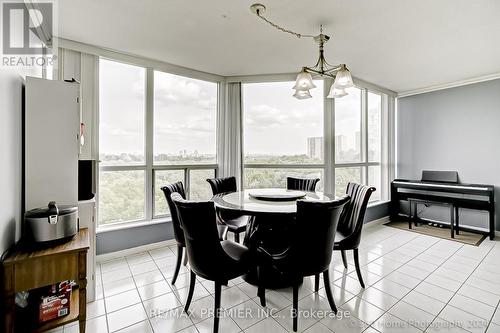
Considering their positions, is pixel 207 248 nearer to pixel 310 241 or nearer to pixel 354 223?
pixel 310 241

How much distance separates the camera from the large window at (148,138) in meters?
3.19

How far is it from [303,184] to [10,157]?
316cm

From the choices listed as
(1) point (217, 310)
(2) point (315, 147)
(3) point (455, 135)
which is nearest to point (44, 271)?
(1) point (217, 310)

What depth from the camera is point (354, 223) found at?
2.43 meters

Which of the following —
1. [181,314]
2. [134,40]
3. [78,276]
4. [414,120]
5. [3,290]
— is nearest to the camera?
[3,290]

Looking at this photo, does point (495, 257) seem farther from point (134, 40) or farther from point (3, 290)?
point (134, 40)

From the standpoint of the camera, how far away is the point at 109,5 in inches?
86.0

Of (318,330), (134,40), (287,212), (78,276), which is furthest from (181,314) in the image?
(134,40)

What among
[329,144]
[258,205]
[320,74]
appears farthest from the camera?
[329,144]

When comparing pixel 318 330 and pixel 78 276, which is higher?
pixel 78 276

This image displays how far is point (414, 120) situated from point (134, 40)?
211 inches

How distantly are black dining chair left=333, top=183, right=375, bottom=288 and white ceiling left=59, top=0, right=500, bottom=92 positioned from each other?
5.75 feet

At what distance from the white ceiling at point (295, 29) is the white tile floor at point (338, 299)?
272 centimetres

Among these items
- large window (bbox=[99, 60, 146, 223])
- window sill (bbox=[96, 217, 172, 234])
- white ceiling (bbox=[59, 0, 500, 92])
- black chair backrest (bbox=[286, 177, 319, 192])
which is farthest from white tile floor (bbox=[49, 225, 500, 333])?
white ceiling (bbox=[59, 0, 500, 92])
